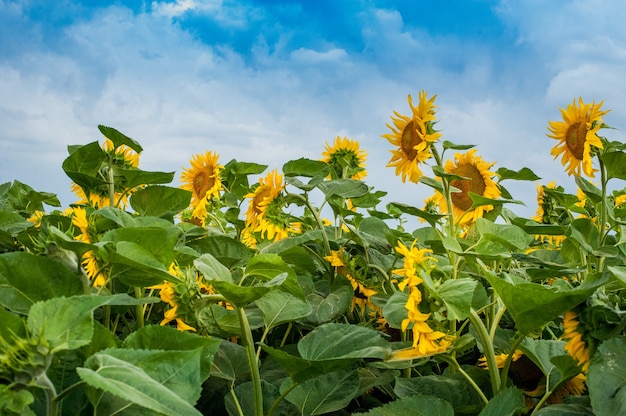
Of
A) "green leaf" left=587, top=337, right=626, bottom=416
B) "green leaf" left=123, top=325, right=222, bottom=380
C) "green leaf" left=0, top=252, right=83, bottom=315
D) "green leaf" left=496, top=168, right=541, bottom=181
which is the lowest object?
"green leaf" left=587, top=337, right=626, bottom=416

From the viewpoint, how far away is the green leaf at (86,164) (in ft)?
5.15

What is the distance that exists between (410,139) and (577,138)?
50 cm

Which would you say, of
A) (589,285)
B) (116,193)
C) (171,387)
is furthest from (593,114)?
(171,387)

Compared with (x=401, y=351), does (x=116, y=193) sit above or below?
above

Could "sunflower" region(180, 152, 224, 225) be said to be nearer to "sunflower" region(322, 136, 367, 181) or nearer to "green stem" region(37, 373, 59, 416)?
"sunflower" region(322, 136, 367, 181)

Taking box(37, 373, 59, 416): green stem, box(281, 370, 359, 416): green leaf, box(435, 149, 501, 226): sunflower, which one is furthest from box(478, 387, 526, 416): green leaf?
box(435, 149, 501, 226): sunflower

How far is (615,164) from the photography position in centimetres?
156

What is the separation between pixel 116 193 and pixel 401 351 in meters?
0.99

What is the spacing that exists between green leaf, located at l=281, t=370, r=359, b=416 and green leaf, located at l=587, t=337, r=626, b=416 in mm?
401

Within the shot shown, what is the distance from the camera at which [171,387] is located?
2.37 feet

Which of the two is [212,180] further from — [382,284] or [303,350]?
[303,350]

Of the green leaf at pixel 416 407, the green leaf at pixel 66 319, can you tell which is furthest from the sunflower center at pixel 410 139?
the green leaf at pixel 66 319

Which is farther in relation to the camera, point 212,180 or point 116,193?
A: point 212,180

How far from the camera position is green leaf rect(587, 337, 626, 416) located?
0.91 metres
